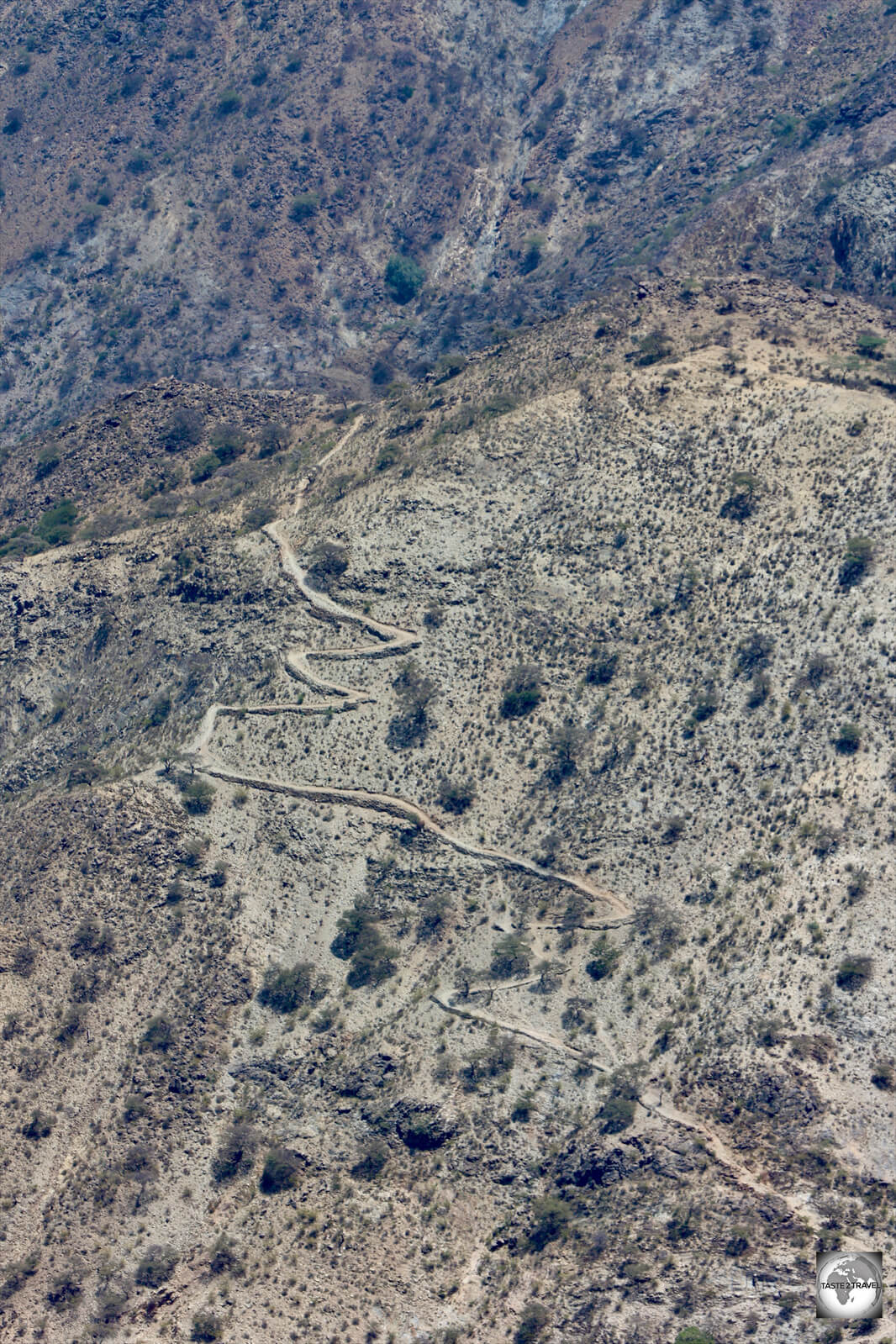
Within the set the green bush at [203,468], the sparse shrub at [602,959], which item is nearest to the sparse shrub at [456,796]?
the sparse shrub at [602,959]

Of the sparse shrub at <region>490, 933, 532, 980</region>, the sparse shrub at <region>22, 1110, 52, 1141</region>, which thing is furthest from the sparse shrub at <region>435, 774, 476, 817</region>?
the sparse shrub at <region>22, 1110, 52, 1141</region>

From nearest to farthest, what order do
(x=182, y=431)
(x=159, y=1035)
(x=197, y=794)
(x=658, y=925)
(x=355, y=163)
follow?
(x=159, y=1035)
(x=658, y=925)
(x=197, y=794)
(x=182, y=431)
(x=355, y=163)

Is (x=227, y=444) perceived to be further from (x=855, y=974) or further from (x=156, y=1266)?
(x=855, y=974)

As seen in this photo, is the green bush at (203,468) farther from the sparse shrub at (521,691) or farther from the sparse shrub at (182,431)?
the sparse shrub at (521,691)

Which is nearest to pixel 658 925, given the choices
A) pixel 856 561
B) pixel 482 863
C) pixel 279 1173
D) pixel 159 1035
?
pixel 482 863

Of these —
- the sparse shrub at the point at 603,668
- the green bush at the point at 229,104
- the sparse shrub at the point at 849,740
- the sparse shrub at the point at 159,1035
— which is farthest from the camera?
the green bush at the point at 229,104

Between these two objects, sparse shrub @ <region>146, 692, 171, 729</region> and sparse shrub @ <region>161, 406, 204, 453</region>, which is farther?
sparse shrub @ <region>161, 406, 204, 453</region>

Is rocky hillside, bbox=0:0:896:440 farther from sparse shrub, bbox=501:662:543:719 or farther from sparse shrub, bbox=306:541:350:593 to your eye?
sparse shrub, bbox=501:662:543:719
